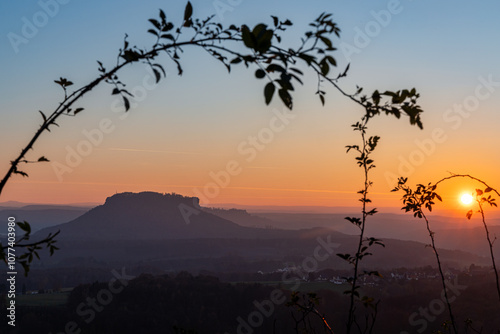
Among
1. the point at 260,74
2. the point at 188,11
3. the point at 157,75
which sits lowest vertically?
the point at 260,74

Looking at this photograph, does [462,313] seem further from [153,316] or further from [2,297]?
[2,297]

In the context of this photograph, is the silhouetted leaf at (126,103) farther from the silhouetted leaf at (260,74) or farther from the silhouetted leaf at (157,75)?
the silhouetted leaf at (260,74)

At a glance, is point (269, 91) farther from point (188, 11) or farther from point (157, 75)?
point (188, 11)

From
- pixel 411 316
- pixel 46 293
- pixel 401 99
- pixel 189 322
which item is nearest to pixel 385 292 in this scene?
pixel 411 316

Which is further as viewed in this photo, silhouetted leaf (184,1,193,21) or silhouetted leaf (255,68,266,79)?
silhouetted leaf (184,1,193,21)

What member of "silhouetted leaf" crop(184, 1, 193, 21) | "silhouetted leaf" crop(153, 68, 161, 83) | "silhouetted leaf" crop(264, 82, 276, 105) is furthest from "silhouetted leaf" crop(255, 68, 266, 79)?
"silhouetted leaf" crop(184, 1, 193, 21)

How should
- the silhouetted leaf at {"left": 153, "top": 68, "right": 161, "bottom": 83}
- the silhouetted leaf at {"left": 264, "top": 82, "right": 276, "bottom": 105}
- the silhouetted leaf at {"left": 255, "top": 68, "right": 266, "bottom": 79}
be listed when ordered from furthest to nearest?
the silhouetted leaf at {"left": 153, "top": 68, "right": 161, "bottom": 83} → the silhouetted leaf at {"left": 255, "top": 68, "right": 266, "bottom": 79} → the silhouetted leaf at {"left": 264, "top": 82, "right": 276, "bottom": 105}

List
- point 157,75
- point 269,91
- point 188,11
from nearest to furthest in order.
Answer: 1. point 269,91
2. point 157,75
3. point 188,11

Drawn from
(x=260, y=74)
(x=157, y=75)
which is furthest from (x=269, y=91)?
(x=157, y=75)

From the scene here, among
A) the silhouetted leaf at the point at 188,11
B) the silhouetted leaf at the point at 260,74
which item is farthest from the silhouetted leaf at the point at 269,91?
the silhouetted leaf at the point at 188,11

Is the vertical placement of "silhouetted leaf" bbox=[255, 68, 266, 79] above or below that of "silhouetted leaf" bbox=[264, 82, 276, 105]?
above

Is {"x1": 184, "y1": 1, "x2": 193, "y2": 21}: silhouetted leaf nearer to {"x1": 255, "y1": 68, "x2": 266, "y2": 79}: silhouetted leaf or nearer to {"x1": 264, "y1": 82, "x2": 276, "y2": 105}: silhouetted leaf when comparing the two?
{"x1": 255, "y1": 68, "x2": 266, "y2": 79}: silhouetted leaf

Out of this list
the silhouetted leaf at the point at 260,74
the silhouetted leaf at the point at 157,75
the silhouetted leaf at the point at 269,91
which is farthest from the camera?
the silhouetted leaf at the point at 157,75

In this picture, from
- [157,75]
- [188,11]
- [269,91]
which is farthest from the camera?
[188,11]
